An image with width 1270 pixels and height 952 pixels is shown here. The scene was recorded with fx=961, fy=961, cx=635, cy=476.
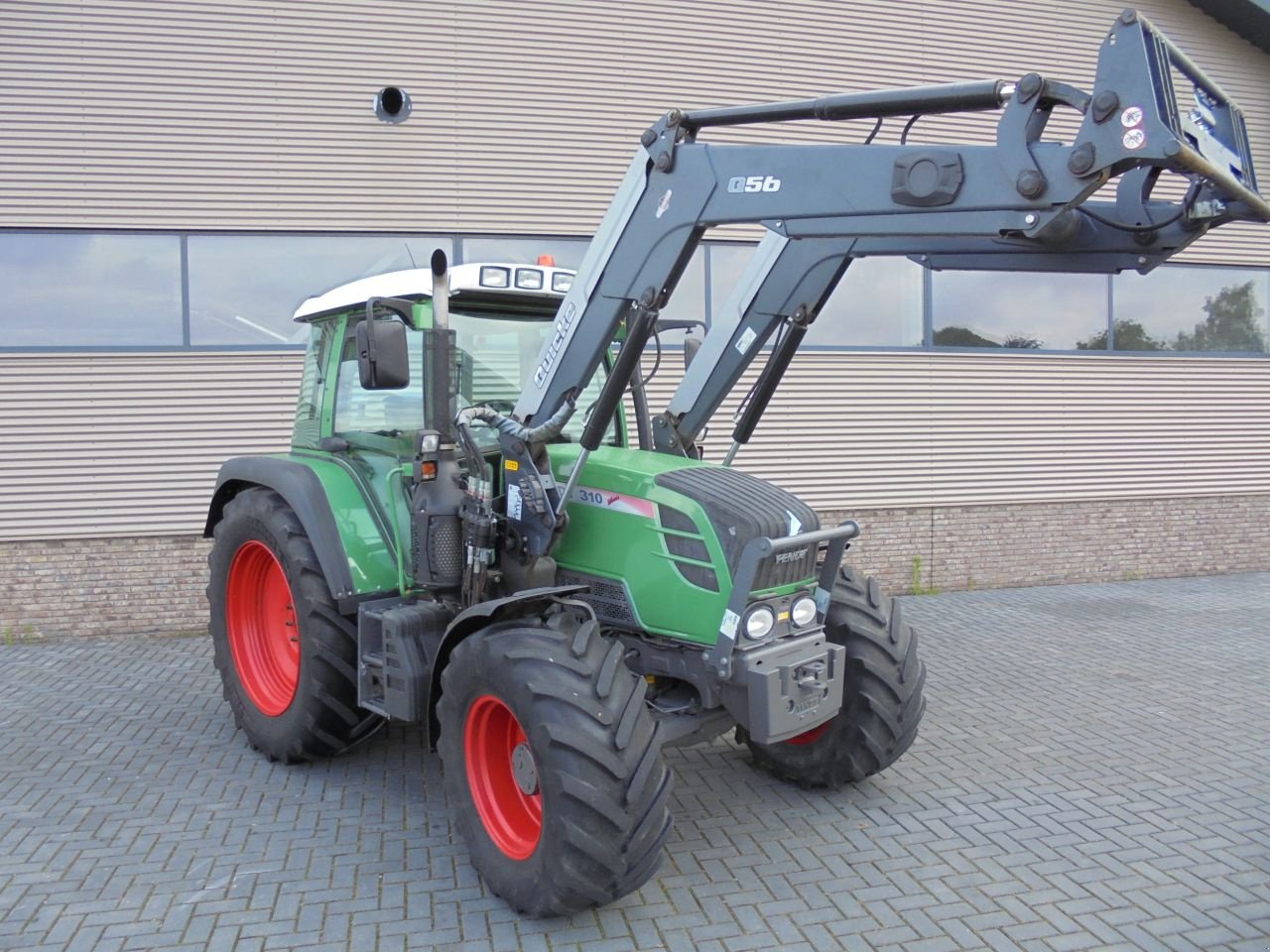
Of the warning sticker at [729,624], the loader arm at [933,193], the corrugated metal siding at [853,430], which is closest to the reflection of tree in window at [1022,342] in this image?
the corrugated metal siding at [853,430]

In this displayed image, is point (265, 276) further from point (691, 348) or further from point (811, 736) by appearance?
point (811, 736)

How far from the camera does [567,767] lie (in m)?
3.19

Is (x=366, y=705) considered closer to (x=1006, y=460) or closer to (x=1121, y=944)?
(x=1121, y=944)

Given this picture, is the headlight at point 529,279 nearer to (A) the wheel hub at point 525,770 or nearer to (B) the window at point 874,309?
(A) the wheel hub at point 525,770

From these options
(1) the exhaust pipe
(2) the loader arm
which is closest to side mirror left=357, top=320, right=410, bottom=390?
(1) the exhaust pipe

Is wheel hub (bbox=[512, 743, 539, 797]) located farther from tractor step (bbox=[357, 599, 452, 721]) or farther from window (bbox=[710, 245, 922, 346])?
window (bbox=[710, 245, 922, 346])

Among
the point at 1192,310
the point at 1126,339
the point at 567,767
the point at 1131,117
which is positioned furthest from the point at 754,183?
the point at 1192,310

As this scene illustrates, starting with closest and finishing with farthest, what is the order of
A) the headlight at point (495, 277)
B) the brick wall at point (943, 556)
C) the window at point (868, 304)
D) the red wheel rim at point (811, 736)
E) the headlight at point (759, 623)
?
the headlight at point (759, 623) < the headlight at point (495, 277) < the red wheel rim at point (811, 736) < the brick wall at point (943, 556) < the window at point (868, 304)

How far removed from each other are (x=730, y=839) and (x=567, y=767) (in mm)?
1240

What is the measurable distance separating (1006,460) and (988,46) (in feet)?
13.7

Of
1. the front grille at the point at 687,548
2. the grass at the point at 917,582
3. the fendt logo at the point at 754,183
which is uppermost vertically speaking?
the fendt logo at the point at 754,183

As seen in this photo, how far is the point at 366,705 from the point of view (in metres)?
4.37

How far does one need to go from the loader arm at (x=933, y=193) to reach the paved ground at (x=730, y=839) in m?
1.61

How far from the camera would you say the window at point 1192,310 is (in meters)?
10.2
